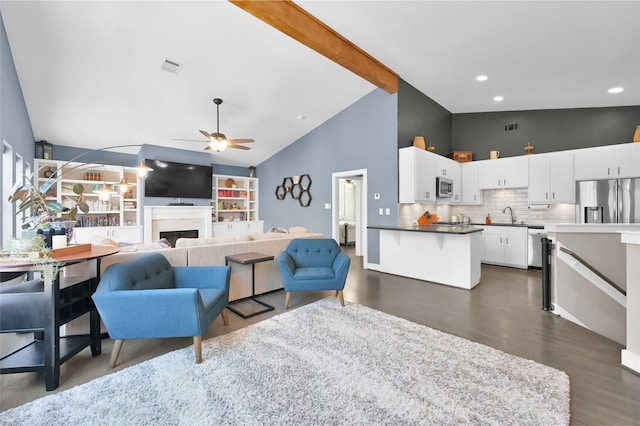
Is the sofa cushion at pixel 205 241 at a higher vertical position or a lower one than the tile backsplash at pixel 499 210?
lower

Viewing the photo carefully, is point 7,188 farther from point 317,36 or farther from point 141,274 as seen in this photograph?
point 317,36

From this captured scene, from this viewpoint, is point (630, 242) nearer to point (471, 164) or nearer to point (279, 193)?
point (471, 164)

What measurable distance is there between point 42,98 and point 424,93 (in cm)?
693

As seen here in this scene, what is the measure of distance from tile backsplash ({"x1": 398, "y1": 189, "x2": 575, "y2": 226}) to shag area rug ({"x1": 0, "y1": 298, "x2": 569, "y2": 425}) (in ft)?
11.1

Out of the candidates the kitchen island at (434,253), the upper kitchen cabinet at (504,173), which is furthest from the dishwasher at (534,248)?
the kitchen island at (434,253)

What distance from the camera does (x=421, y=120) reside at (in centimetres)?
590

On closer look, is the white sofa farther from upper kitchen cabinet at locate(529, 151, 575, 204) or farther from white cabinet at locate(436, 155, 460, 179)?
upper kitchen cabinet at locate(529, 151, 575, 204)

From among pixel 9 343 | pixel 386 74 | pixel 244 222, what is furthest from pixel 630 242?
pixel 244 222

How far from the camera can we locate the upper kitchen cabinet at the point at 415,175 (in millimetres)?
5137

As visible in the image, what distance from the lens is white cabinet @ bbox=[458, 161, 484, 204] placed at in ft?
20.6

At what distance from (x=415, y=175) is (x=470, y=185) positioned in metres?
2.08

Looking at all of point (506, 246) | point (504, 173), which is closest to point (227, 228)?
point (506, 246)

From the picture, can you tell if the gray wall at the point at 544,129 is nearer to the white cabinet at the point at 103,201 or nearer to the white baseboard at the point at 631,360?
the white baseboard at the point at 631,360

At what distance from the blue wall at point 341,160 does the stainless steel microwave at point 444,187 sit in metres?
0.97
